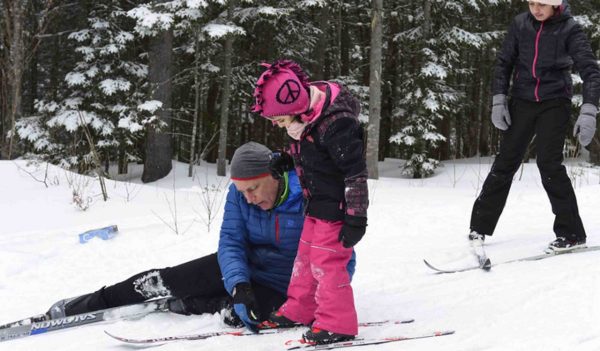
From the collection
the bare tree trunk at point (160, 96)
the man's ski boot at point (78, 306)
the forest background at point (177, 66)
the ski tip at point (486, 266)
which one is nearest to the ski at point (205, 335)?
the man's ski boot at point (78, 306)

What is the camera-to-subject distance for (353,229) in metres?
2.10

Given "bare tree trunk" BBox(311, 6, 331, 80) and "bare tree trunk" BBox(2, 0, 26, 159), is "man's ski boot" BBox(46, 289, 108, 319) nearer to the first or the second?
"bare tree trunk" BBox(2, 0, 26, 159)

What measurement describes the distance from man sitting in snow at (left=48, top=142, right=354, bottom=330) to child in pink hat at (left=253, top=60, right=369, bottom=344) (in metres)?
0.29

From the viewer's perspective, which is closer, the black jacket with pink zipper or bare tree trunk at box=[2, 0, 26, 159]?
the black jacket with pink zipper

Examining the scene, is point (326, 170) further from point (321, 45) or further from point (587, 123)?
point (321, 45)

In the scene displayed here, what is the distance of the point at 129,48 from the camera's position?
14539 mm

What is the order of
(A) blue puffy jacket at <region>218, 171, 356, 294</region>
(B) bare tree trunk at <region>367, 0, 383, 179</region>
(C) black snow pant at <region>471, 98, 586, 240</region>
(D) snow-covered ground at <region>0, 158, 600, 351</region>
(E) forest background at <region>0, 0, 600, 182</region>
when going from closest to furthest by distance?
1. (D) snow-covered ground at <region>0, 158, 600, 351</region>
2. (A) blue puffy jacket at <region>218, 171, 356, 294</region>
3. (C) black snow pant at <region>471, 98, 586, 240</region>
4. (B) bare tree trunk at <region>367, 0, 383, 179</region>
5. (E) forest background at <region>0, 0, 600, 182</region>

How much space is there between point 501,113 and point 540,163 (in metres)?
0.42

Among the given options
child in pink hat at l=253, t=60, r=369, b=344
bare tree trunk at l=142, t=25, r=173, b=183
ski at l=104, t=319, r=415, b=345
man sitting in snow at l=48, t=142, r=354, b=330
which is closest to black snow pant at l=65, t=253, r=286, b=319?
man sitting in snow at l=48, t=142, r=354, b=330

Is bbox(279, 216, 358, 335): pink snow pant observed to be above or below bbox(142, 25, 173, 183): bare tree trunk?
below

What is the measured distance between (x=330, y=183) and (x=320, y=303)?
1.68 ft

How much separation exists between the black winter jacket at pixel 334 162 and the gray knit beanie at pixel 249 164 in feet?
0.77

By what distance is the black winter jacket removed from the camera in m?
2.11

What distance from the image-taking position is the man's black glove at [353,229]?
6.85 ft
